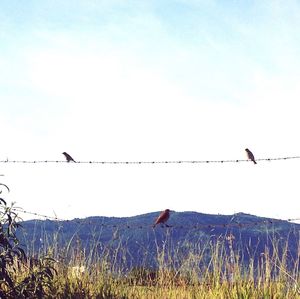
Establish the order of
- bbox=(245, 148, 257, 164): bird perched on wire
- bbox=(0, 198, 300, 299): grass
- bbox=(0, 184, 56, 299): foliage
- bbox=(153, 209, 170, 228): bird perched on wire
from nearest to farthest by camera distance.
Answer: bbox=(0, 184, 56, 299): foliage → bbox=(0, 198, 300, 299): grass → bbox=(153, 209, 170, 228): bird perched on wire → bbox=(245, 148, 257, 164): bird perched on wire

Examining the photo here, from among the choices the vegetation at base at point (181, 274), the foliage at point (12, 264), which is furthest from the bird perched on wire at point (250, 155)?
the foliage at point (12, 264)

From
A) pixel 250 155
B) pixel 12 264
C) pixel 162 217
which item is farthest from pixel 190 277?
pixel 12 264

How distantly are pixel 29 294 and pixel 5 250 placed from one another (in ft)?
2.13

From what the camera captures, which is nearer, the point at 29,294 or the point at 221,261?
the point at 29,294

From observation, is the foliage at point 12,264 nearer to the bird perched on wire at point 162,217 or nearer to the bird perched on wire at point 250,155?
the bird perched on wire at point 162,217

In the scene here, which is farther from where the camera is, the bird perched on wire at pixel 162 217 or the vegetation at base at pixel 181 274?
the bird perched on wire at pixel 162 217

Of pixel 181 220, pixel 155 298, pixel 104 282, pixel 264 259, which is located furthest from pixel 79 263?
pixel 181 220

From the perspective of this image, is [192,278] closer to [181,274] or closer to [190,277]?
[190,277]

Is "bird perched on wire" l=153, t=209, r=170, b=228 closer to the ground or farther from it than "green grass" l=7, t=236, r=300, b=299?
farther from it

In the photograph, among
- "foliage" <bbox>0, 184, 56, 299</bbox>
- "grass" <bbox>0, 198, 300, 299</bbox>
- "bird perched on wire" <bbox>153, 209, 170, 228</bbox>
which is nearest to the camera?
"foliage" <bbox>0, 184, 56, 299</bbox>

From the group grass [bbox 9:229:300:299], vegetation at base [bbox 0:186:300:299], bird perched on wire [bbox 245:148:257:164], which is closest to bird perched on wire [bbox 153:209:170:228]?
vegetation at base [bbox 0:186:300:299]

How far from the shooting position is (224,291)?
7.82 m

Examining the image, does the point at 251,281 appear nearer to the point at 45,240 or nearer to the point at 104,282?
the point at 104,282

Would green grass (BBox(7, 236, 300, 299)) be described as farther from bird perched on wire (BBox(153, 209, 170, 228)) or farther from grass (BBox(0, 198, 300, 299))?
bird perched on wire (BBox(153, 209, 170, 228))
